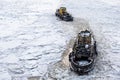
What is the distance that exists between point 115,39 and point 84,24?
464 cm

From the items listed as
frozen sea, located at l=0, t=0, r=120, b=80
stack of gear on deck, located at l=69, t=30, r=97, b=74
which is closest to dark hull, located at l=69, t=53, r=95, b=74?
stack of gear on deck, located at l=69, t=30, r=97, b=74

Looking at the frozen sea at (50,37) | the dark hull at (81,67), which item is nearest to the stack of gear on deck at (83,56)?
the dark hull at (81,67)

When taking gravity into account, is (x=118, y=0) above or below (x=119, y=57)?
above

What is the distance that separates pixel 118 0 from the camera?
33.5 metres

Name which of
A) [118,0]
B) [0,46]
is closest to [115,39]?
[0,46]

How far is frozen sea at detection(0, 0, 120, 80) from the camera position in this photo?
15.2 m

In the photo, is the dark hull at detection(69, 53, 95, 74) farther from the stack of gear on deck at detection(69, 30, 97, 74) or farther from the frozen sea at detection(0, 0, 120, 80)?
the frozen sea at detection(0, 0, 120, 80)

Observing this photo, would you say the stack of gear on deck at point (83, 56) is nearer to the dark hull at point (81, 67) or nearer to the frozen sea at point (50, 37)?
the dark hull at point (81, 67)

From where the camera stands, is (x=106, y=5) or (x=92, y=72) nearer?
(x=92, y=72)

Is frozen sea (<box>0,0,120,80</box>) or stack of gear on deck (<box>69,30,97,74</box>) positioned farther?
frozen sea (<box>0,0,120,80</box>)

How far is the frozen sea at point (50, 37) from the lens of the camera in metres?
15.2

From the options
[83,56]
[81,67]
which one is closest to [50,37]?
[83,56]

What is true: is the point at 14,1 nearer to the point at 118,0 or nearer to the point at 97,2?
the point at 97,2

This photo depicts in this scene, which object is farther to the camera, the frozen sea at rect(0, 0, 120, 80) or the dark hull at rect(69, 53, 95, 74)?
the frozen sea at rect(0, 0, 120, 80)
